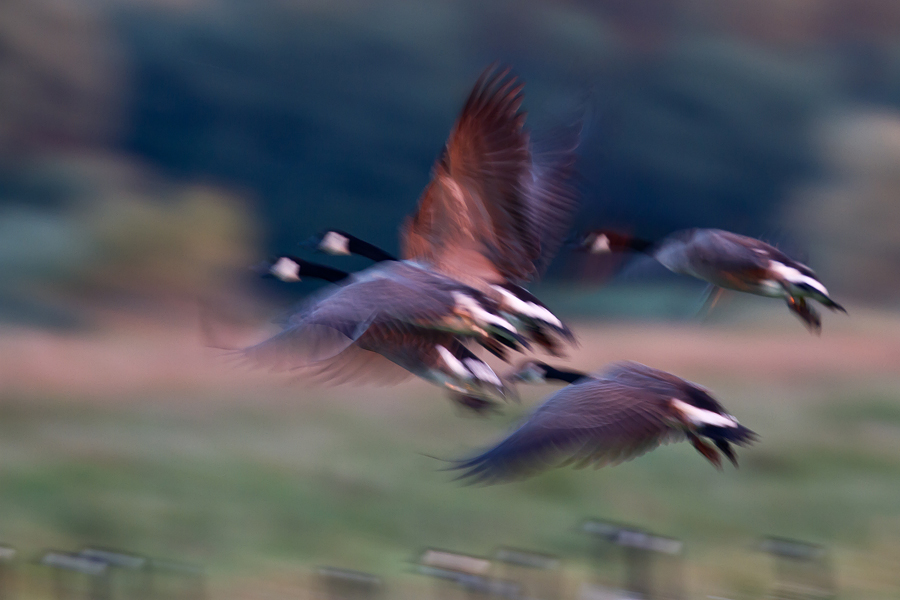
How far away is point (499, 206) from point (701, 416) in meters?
0.57

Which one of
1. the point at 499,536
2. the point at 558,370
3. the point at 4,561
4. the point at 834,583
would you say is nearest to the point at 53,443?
the point at 4,561

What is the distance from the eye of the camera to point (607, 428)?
1391 millimetres

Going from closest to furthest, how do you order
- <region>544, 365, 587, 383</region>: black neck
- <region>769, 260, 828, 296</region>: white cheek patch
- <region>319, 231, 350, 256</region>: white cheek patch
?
<region>769, 260, 828, 296</region>: white cheek patch, <region>544, 365, 587, 383</region>: black neck, <region>319, 231, 350, 256</region>: white cheek patch

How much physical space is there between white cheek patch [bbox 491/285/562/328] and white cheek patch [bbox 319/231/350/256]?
21.8 inches

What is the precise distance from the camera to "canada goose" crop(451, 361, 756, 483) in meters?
1.32

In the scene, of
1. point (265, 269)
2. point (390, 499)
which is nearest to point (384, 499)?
point (390, 499)

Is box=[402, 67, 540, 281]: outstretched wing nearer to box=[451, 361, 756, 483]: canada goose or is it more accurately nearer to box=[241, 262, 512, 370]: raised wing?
box=[241, 262, 512, 370]: raised wing

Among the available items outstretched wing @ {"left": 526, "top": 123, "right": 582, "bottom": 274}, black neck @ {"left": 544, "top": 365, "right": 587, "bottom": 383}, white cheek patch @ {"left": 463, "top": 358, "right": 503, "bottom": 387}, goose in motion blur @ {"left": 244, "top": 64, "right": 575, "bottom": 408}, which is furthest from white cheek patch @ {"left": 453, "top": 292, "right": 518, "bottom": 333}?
black neck @ {"left": 544, "top": 365, "right": 587, "bottom": 383}

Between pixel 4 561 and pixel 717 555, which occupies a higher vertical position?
pixel 717 555

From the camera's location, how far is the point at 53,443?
361 centimetres

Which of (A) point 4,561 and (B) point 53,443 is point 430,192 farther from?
(B) point 53,443

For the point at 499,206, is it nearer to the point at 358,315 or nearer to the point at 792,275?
the point at 358,315

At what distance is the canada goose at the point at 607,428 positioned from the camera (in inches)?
52.1

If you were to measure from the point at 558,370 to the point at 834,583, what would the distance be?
4.83 feet
